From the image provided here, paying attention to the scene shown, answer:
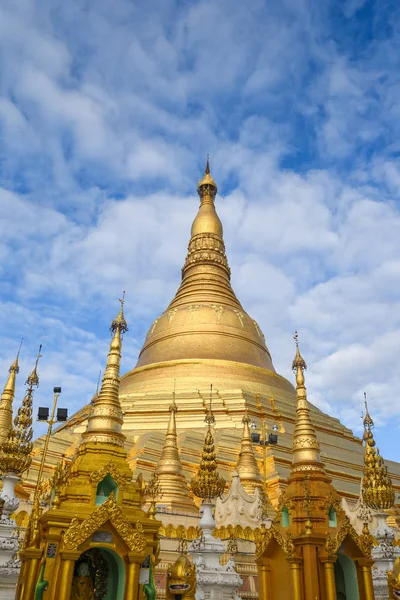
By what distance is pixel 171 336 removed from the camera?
2986 centimetres

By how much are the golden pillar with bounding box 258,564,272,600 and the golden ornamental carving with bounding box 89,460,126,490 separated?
323cm

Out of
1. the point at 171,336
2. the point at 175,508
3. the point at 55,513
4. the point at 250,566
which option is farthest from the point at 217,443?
the point at 55,513

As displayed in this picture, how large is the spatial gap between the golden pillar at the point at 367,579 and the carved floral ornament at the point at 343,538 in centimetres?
15

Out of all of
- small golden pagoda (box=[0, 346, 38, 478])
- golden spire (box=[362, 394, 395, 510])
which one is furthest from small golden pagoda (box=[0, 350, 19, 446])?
golden spire (box=[362, 394, 395, 510])

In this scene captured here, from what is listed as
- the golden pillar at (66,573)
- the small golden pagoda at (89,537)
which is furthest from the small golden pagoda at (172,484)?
the golden pillar at (66,573)

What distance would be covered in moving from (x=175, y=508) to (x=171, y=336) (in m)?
15.1

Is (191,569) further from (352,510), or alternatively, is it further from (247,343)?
(247,343)

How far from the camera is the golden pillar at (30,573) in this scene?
7.26 m

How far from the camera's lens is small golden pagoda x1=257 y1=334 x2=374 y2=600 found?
8477 mm

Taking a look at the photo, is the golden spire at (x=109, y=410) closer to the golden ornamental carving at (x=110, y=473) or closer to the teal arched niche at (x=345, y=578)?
the golden ornamental carving at (x=110, y=473)

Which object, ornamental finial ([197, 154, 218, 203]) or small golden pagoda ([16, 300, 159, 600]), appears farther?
ornamental finial ([197, 154, 218, 203])

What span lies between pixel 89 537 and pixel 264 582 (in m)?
3.69

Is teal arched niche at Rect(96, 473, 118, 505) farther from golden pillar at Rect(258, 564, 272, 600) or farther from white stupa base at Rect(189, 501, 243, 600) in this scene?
golden pillar at Rect(258, 564, 272, 600)

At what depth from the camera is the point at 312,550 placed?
8578 mm
